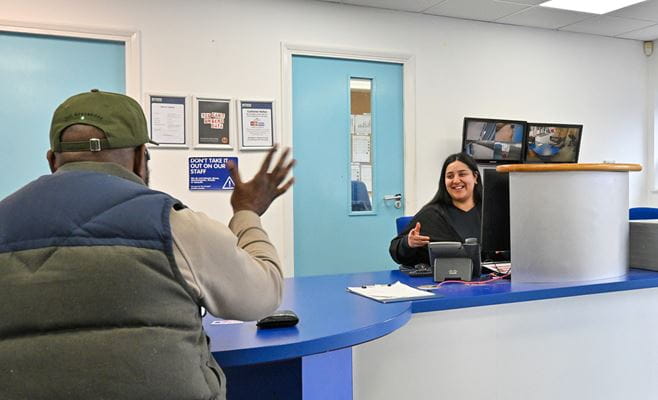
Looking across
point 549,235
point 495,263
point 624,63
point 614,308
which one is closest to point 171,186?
point 495,263

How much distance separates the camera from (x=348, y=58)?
12.7 ft

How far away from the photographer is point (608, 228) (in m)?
1.95

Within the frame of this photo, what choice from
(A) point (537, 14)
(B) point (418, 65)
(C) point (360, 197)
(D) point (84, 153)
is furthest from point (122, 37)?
(A) point (537, 14)

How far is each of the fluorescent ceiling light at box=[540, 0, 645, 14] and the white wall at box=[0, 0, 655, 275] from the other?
48 centimetres

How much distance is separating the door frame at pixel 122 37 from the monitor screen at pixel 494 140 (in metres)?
2.43

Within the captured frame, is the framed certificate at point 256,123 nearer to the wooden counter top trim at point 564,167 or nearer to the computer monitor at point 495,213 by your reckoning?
the computer monitor at point 495,213

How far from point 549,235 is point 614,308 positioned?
35 cm

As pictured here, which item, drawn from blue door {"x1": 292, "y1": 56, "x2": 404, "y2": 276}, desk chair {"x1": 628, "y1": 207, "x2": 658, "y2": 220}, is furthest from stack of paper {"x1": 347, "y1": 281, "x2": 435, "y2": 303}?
blue door {"x1": 292, "y1": 56, "x2": 404, "y2": 276}

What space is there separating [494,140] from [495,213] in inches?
95.0

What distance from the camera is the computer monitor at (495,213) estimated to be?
2.08 meters

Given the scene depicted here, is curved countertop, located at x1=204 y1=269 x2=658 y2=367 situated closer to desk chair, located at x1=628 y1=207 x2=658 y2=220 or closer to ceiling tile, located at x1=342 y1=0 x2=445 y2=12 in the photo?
desk chair, located at x1=628 y1=207 x2=658 y2=220

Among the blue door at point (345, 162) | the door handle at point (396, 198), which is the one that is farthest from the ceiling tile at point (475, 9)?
the door handle at point (396, 198)

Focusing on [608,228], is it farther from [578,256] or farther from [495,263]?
[495,263]

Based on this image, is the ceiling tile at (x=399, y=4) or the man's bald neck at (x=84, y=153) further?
the ceiling tile at (x=399, y=4)
